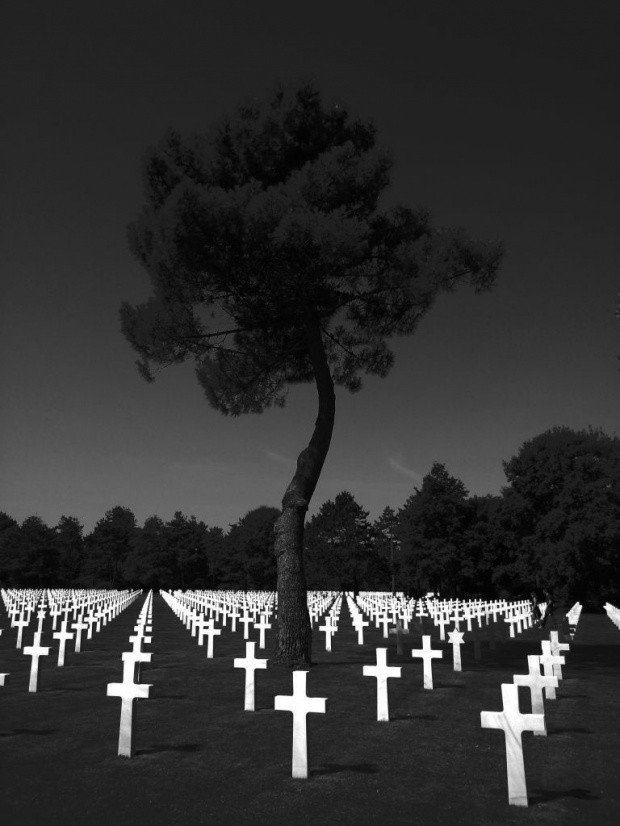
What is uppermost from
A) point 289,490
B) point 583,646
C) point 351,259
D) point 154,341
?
point 351,259

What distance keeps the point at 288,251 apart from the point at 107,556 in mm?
92732

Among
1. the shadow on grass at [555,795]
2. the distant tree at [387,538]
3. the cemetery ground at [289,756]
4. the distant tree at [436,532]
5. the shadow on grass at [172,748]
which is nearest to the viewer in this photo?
the cemetery ground at [289,756]

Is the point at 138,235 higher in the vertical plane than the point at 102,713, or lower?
higher

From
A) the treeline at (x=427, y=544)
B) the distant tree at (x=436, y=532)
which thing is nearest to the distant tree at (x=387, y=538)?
the treeline at (x=427, y=544)

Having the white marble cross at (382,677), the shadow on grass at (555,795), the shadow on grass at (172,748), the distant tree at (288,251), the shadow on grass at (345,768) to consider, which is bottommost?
the shadow on grass at (172,748)

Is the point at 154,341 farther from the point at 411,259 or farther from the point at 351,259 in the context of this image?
the point at 411,259

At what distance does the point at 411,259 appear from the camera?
535 inches

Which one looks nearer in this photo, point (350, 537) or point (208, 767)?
point (208, 767)

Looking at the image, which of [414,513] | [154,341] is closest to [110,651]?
[154,341]

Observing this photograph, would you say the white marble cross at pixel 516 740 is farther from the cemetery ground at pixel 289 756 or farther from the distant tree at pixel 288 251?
the distant tree at pixel 288 251

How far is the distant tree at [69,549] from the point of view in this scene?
9914 cm

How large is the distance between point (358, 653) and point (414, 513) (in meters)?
40.7

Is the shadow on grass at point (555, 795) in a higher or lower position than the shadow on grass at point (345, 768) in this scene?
higher

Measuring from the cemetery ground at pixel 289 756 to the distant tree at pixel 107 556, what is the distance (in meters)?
88.9
